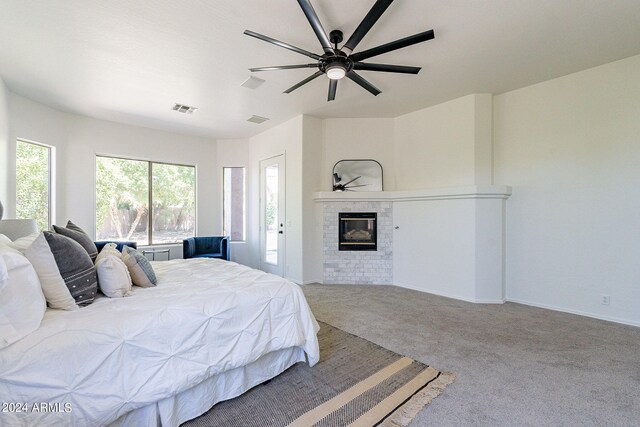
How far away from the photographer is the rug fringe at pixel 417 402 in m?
1.65

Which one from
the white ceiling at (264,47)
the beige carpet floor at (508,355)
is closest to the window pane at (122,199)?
the white ceiling at (264,47)

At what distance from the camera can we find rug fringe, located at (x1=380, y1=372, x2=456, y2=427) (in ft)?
5.43

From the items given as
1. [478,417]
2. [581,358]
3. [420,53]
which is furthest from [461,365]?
[420,53]

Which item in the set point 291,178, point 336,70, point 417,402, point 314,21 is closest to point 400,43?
point 336,70

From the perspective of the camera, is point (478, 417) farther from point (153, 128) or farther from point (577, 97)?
point (153, 128)

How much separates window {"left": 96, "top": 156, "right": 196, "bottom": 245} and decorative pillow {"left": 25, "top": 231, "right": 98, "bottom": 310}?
3.96 m

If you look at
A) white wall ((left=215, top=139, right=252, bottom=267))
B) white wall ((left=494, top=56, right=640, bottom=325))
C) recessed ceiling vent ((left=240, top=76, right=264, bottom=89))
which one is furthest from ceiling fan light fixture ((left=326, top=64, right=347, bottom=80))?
white wall ((left=215, top=139, right=252, bottom=267))

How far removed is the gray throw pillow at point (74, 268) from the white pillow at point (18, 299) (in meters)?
0.18

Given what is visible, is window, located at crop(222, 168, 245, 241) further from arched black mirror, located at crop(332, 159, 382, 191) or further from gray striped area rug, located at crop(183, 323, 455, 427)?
gray striped area rug, located at crop(183, 323, 455, 427)

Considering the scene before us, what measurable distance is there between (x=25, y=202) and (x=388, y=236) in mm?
5441

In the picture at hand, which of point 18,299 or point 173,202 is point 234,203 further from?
point 18,299

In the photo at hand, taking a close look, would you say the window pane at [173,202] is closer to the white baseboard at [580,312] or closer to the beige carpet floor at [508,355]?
the beige carpet floor at [508,355]

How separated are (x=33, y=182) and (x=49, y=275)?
12.5 ft

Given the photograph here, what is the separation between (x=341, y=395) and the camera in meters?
1.89
